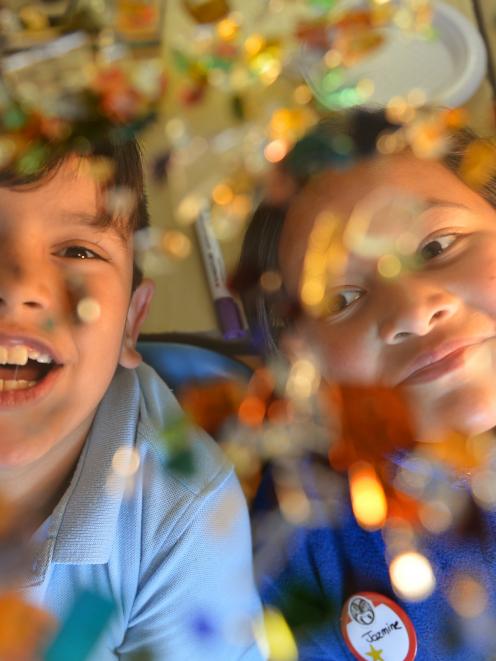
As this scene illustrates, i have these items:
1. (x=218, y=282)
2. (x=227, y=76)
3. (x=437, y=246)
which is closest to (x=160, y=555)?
(x=218, y=282)

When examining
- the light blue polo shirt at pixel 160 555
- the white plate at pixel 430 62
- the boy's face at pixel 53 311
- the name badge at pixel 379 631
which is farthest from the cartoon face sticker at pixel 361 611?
the white plate at pixel 430 62

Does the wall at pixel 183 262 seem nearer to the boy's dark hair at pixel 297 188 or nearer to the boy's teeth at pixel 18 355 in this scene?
the boy's dark hair at pixel 297 188

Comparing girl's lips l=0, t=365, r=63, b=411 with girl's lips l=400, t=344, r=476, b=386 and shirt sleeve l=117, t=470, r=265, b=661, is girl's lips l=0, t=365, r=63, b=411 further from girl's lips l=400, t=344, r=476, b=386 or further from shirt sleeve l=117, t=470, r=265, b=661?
girl's lips l=400, t=344, r=476, b=386

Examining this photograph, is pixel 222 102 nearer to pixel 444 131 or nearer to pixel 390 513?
pixel 444 131

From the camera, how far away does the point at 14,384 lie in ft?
2.09

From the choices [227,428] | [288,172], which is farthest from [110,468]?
[288,172]

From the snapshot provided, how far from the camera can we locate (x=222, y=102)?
861 mm

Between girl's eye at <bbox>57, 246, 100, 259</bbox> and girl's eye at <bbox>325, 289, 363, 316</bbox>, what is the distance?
240 mm

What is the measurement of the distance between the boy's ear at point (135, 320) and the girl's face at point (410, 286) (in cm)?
16

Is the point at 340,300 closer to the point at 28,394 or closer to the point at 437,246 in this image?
the point at 437,246

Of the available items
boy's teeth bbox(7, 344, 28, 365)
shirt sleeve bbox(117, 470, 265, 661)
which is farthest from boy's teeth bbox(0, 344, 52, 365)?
shirt sleeve bbox(117, 470, 265, 661)

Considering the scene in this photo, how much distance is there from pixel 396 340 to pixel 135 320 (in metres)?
0.28

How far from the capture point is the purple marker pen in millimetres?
814

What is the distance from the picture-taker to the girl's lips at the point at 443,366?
674 mm
